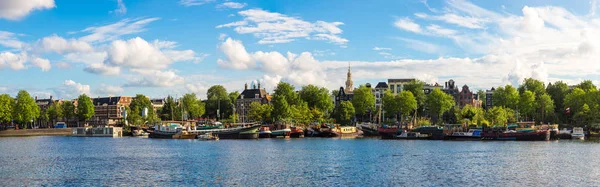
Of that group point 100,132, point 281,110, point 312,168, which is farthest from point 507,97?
point 312,168

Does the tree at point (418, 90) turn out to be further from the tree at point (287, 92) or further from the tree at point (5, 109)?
the tree at point (5, 109)

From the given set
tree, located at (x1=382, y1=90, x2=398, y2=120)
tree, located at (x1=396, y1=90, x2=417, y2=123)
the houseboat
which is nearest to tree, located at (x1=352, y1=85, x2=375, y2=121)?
tree, located at (x1=382, y1=90, x2=398, y2=120)

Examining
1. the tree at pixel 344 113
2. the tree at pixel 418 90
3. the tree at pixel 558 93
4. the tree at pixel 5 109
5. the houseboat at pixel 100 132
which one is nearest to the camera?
the houseboat at pixel 100 132

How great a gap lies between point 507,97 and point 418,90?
91.7ft

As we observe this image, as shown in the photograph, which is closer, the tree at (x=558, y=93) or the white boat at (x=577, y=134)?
the white boat at (x=577, y=134)

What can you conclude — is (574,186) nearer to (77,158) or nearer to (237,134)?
(77,158)

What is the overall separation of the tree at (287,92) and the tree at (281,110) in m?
14.4

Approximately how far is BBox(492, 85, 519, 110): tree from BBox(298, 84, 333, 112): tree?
167 ft

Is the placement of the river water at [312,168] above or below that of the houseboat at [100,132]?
below

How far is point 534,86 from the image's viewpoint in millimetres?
190250

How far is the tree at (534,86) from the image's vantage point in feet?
618

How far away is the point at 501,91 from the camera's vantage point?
604ft

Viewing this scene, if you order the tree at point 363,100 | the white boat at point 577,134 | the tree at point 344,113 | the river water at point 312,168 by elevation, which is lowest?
the river water at point 312,168

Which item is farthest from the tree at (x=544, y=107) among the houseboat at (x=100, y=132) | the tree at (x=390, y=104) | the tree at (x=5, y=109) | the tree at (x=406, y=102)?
the tree at (x=5, y=109)
